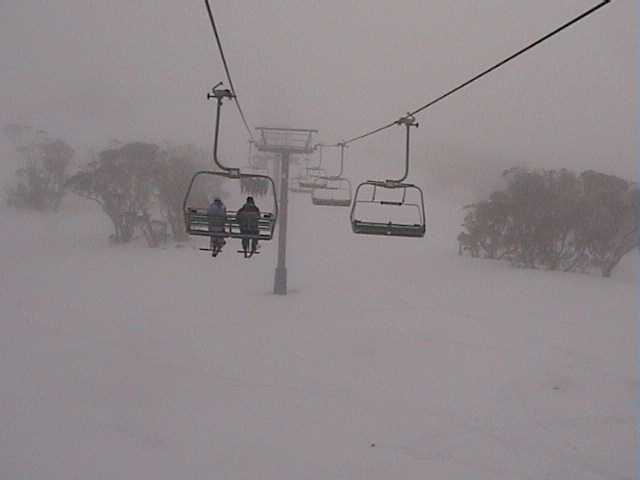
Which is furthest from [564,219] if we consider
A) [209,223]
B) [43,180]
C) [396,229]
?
[43,180]

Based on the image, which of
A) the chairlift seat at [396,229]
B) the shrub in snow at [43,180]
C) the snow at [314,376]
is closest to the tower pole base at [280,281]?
the snow at [314,376]

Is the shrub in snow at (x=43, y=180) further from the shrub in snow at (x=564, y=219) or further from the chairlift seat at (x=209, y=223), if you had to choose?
the chairlift seat at (x=209, y=223)

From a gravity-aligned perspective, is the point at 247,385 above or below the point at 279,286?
below

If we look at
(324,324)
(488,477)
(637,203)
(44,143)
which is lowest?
(488,477)

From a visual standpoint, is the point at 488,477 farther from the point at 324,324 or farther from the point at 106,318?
the point at 106,318

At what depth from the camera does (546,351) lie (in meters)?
10.8

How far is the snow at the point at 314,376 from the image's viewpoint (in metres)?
6.50

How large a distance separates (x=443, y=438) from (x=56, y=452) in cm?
579

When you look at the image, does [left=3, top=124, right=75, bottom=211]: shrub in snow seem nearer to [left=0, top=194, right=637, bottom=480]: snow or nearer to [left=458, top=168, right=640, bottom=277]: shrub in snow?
[left=0, top=194, right=637, bottom=480]: snow

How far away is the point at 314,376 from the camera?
9.02 m

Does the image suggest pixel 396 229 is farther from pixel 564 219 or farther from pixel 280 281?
pixel 564 219

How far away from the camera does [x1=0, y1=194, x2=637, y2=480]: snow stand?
6.50 m

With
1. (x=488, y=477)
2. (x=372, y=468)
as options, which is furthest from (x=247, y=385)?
(x=488, y=477)

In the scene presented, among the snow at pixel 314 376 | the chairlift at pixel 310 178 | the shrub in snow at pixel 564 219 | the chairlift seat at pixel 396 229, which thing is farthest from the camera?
the shrub in snow at pixel 564 219
